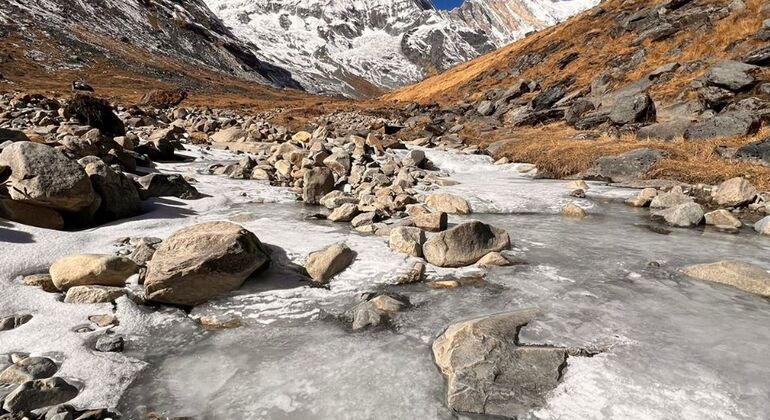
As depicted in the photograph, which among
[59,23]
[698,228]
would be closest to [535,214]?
[698,228]

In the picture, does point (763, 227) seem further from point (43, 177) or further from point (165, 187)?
point (43, 177)

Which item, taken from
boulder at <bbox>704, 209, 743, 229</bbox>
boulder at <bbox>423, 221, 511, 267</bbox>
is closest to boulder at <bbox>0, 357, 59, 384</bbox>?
boulder at <bbox>423, 221, 511, 267</bbox>

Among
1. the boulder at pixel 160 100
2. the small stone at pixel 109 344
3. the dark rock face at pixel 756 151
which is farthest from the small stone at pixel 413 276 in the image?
the boulder at pixel 160 100

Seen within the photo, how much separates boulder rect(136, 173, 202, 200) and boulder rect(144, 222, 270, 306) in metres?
5.78

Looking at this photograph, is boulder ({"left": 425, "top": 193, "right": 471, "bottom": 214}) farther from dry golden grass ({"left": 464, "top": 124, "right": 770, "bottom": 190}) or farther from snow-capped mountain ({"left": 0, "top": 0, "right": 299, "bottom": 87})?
snow-capped mountain ({"left": 0, "top": 0, "right": 299, "bottom": 87})

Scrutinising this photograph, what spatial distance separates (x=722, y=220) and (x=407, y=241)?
849cm

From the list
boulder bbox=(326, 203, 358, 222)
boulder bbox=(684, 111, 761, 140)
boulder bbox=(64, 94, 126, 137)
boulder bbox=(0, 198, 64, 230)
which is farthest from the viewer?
boulder bbox=(64, 94, 126, 137)

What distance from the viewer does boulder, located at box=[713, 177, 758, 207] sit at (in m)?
12.9

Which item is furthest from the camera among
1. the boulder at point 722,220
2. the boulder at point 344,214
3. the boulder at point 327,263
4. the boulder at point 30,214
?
the boulder at point 344,214

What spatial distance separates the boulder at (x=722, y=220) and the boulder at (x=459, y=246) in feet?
→ 22.1

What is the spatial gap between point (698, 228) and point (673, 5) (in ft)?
122

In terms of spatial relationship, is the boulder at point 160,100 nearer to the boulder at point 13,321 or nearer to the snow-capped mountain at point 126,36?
the snow-capped mountain at point 126,36

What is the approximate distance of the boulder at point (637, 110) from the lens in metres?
23.4

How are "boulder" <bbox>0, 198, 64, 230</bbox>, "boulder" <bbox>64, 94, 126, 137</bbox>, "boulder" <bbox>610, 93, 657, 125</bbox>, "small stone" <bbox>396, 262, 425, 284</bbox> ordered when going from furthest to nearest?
1. "boulder" <bbox>610, 93, 657, 125</bbox>
2. "boulder" <bbox>64, 94, 126, 137</bbox>
3. "boulder" <bbox>0, 198, 64, 230</bbox>
4. "small stone" <bbox>396, 262, 425, 284</bbox>
